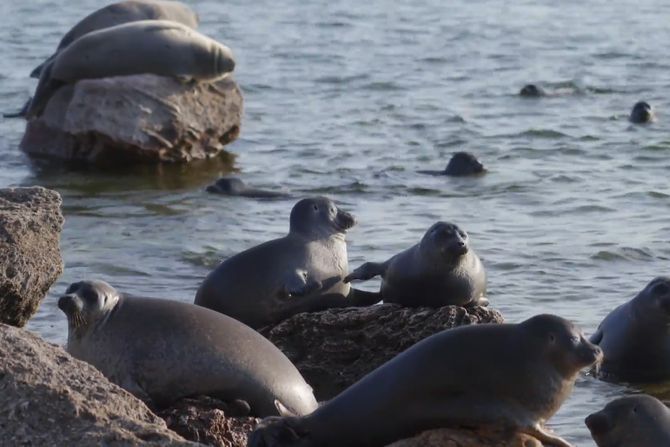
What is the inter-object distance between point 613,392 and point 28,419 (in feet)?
11.8

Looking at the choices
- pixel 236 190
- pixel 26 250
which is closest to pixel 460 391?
pixel 26 250

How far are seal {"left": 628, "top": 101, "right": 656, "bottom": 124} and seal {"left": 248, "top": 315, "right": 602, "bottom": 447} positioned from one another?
10.00 m

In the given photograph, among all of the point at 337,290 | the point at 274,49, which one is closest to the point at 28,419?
the point at 337,290

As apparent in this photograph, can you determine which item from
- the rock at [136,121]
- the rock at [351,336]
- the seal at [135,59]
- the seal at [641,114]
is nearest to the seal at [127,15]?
the seal at [135,59]

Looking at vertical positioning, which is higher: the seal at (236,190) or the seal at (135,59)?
the seal at (135,59)

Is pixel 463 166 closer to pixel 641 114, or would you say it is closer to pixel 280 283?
pixel 641 114

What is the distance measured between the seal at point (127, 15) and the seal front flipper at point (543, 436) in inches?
433

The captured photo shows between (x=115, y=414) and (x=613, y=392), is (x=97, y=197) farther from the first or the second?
(x=115, y=414)

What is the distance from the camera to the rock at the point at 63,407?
13.3ft

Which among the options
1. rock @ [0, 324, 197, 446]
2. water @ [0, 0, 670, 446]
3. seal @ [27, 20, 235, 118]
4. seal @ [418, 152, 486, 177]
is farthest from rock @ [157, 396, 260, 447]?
seal @ [27, 20, 235, 118]

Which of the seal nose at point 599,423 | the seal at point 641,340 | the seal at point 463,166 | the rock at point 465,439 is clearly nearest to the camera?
the rock at point 465,439

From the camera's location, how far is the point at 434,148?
13953 mm

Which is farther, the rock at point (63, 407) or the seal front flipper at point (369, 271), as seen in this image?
the seal front flipper at point (369, 271)

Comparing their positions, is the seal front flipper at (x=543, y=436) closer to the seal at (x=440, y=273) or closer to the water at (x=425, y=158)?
the water at (x=425, y=158)
